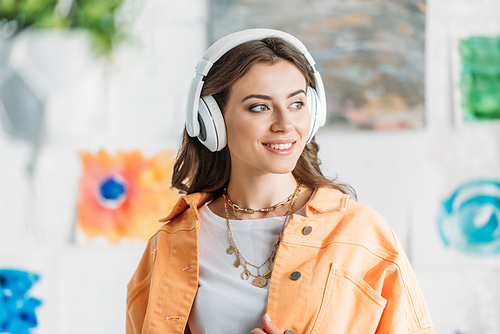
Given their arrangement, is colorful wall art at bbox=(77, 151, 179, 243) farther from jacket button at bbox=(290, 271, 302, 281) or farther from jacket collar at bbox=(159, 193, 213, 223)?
jacket button at bbox=(290, 271, 302, 281)

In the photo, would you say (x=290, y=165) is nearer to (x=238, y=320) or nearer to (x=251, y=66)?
→ (x=251, y=66)

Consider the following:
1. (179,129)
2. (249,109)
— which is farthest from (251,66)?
(179,129)

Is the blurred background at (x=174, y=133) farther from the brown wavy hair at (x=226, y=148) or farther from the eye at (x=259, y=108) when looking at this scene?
the eye at (x=259, y=108)

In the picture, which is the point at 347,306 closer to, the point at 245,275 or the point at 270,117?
the point at 245,275

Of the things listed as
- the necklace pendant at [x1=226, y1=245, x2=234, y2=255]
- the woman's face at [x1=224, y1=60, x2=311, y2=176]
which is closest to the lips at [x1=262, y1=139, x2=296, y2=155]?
the woman's face at [x1=224, y1=60, x2=311, y2=176]

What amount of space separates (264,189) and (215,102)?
243mm

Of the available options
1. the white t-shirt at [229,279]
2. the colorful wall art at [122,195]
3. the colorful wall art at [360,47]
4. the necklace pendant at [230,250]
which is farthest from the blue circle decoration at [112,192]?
the necklace pendant at [230,250]

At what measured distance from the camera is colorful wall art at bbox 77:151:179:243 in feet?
8.32

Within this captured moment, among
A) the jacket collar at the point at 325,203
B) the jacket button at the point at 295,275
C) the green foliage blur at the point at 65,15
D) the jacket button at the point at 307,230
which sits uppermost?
the green foliage blur at the point at 65,15

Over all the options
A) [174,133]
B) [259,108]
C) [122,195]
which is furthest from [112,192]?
[259,108]

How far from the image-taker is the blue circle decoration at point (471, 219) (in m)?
2.46

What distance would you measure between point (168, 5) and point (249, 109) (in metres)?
1.41

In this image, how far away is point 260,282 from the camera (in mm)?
1284

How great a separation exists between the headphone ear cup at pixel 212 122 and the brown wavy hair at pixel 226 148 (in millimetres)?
22
